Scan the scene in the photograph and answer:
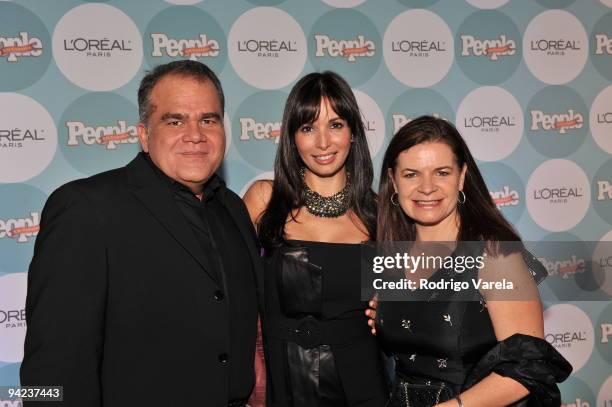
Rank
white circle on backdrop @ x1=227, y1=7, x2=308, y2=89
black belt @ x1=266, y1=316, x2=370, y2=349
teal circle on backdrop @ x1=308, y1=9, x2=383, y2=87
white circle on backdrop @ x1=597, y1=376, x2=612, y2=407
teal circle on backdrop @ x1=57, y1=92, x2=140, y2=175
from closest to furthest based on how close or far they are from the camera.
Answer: black belt @ x1=266, y1=316, x2=370, y2=349 → teal circle on backdrop @ x1=57, y1=92, x2=140, y2=175 → white circle on backdrop @ x1=227, y1=7, x2=308, y2=89 → teal circle on backdrop @ x1=308, y1=9, x2=383, y2=87 → white circle on backdrop @ x1=597, y1=376, x2=612, y2=407

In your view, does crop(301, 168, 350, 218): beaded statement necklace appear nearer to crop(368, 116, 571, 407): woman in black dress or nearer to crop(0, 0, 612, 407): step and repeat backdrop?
crop(368, 116, 571, 407): woman in black dress

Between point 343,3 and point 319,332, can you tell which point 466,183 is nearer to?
point 319,332

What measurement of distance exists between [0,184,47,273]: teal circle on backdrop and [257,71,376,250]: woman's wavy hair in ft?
4.85

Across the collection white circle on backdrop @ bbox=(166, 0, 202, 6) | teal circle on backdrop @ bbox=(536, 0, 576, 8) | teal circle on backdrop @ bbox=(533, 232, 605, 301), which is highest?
teal circle on backdrop @ bbox=(536, 0, 576, 8)

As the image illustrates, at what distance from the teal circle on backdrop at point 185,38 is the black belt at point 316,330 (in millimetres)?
1745

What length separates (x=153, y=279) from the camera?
6.56ft

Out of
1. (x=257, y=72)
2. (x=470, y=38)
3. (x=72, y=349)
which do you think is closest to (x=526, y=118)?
(x=470, y=38)

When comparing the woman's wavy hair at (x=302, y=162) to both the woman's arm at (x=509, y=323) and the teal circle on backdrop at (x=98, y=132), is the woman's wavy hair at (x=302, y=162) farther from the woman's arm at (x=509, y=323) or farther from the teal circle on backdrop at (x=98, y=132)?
the teal circle on backdrop at (x=98, y=132)

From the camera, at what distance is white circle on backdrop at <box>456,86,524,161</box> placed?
4047 millimetres

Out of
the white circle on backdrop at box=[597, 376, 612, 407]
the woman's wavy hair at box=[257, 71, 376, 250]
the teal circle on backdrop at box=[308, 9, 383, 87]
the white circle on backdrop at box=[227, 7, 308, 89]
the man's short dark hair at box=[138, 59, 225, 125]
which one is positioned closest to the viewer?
the man's short dark hair at box=[138, 59, 225, 125]

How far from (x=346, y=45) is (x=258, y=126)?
812 mm

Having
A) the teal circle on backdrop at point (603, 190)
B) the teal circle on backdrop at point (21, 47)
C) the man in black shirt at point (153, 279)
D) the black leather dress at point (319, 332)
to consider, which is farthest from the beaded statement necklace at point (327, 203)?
the teal circle on backdrop at point (603, 190)

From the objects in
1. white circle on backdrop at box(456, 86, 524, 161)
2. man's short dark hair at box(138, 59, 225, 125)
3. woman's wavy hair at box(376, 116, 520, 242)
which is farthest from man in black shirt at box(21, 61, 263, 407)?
white circle on backdrop at box(456, 86, 524, 161)

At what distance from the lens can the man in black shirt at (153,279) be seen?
1805mm
